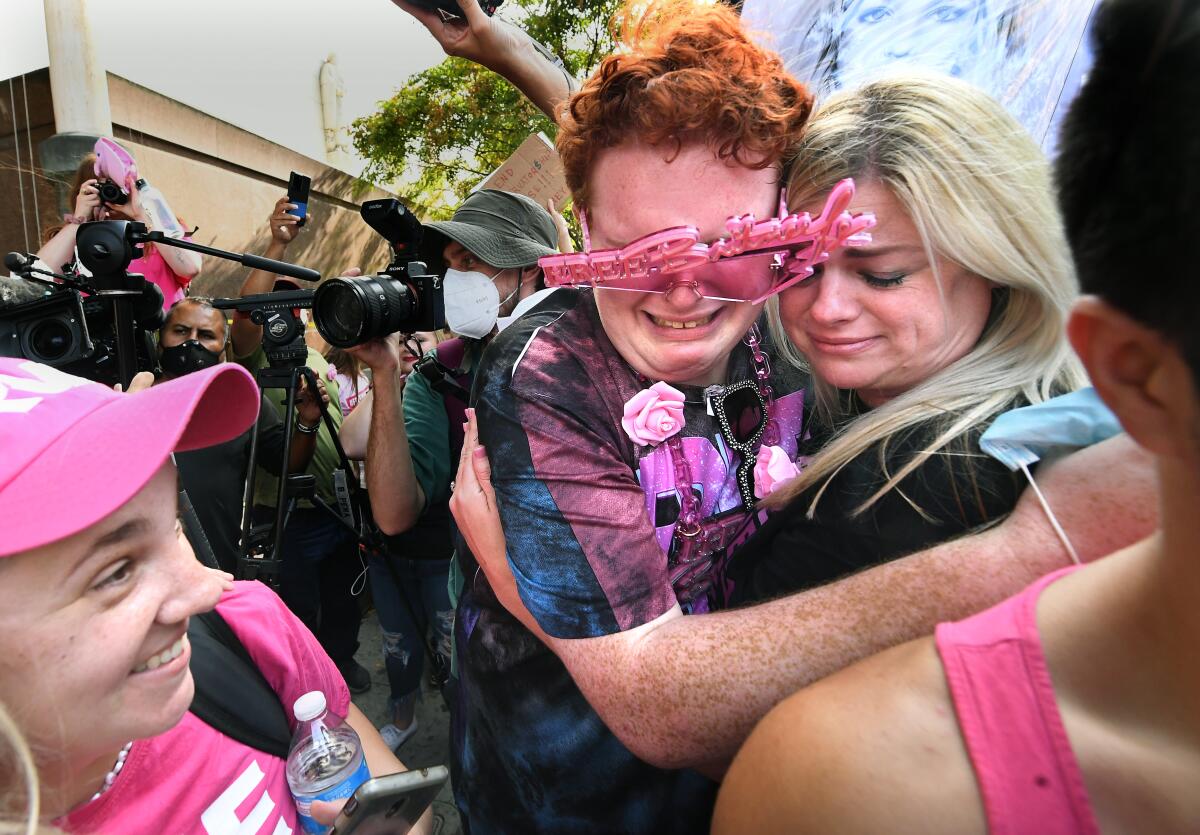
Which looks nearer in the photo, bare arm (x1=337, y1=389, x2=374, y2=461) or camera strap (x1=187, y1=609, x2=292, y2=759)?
camera strap (x1=187, y1=609, x2=292, y2=759)

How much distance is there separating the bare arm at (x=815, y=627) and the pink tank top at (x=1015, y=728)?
0.18 metres

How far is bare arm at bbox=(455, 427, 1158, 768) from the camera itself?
843mm

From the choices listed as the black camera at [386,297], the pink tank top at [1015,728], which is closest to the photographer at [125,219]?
the black camera at [386,297]

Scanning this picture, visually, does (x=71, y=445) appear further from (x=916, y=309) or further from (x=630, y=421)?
(x=916, y=309)

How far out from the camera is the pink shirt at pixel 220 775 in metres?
1.08

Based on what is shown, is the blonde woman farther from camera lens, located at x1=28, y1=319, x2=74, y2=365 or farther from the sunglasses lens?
camera lens, located at x1=28, y1=319, x2=74, y2=365

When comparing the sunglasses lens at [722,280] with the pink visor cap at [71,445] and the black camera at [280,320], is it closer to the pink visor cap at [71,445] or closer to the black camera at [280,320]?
the pink visor cap at [71,445]

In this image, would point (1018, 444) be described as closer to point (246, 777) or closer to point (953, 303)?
point (953, 303)

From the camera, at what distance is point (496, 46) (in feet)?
8.21

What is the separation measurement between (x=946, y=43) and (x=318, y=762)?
202 cm

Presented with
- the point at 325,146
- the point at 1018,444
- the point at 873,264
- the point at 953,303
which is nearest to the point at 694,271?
the point at 873,264

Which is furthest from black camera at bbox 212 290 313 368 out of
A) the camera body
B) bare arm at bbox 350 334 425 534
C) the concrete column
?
the concrete column

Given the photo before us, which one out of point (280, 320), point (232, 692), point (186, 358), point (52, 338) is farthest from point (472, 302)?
point (232, 692)

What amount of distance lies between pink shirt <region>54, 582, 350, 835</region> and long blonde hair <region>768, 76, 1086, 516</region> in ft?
3.79
